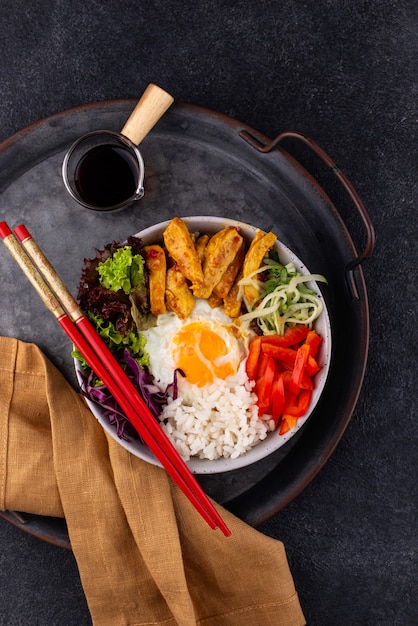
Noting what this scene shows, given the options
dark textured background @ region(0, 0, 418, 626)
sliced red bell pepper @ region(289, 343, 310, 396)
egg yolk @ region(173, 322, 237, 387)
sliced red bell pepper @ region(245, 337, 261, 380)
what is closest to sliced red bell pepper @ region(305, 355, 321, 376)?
sliced red bell pepper @ region(289, 343, 310, 396)

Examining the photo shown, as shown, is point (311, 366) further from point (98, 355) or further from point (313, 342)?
point (98, 355)

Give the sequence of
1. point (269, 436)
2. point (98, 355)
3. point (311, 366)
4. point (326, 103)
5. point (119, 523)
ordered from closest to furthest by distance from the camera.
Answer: point (98, 355) < point (311, 366) < point (269, 436) < point (119, 523) < point (326, 103)

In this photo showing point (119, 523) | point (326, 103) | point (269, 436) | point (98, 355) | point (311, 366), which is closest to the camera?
point (98, 355)

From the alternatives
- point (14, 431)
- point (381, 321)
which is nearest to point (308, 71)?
point (381, 321)

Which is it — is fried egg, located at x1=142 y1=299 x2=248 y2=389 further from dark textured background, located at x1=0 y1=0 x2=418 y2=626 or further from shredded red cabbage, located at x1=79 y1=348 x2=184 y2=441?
dark textured background, located at x1=0 y1=0 x2=418 y2=626

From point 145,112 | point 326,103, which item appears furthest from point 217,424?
point 326,103

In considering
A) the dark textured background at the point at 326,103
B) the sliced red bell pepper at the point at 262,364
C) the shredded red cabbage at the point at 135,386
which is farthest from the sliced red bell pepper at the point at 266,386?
the dark textured background at the point at 326,103
